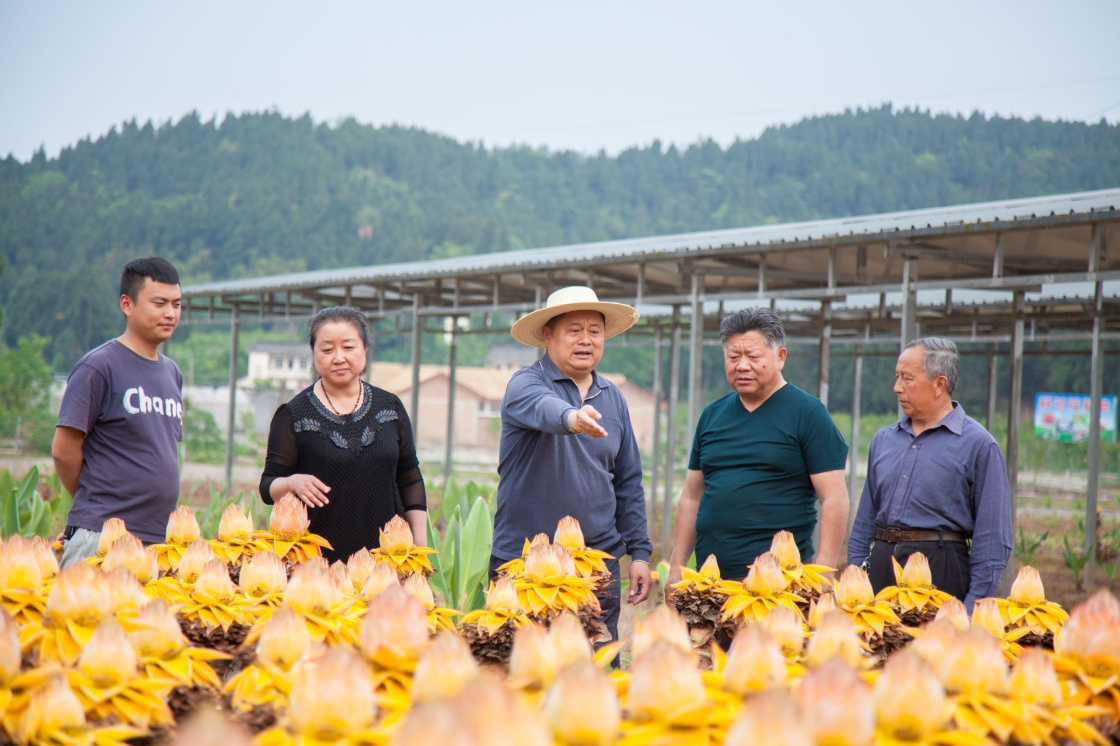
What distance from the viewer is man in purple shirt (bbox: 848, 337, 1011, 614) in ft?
10.1

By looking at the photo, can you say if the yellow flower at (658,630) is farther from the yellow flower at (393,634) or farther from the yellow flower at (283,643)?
the yellow flower at (283,643)

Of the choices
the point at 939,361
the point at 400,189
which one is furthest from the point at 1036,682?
the point at 400,189

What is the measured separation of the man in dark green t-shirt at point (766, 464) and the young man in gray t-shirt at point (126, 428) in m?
1.78

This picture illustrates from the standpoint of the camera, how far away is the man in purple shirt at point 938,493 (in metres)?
3.06

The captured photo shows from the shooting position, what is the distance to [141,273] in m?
3.11

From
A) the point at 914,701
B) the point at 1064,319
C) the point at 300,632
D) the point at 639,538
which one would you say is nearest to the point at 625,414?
the point at 639,538

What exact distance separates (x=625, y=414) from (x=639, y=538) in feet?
1.44

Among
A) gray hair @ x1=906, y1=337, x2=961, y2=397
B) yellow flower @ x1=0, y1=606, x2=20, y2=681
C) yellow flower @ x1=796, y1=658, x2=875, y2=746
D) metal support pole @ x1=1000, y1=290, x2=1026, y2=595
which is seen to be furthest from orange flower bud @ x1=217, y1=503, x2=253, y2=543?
metal support pole @ x1=1000, y1=290, x2=1026, y2=595

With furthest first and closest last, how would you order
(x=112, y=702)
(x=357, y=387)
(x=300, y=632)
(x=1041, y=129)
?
(x=1041, y=129) < (x=357, y=387) < (x=300, y=632) < (x=112, y=702)

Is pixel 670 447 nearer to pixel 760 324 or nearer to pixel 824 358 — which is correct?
pixel 824 358

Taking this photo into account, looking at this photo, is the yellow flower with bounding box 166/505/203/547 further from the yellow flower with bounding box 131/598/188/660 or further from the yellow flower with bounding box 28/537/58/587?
the yellow flower with bounding box 131/598/188/660

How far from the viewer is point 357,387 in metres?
3.20

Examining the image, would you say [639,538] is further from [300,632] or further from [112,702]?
[112,702]

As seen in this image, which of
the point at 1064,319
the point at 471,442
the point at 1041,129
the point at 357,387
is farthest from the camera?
the point at 1041,129
